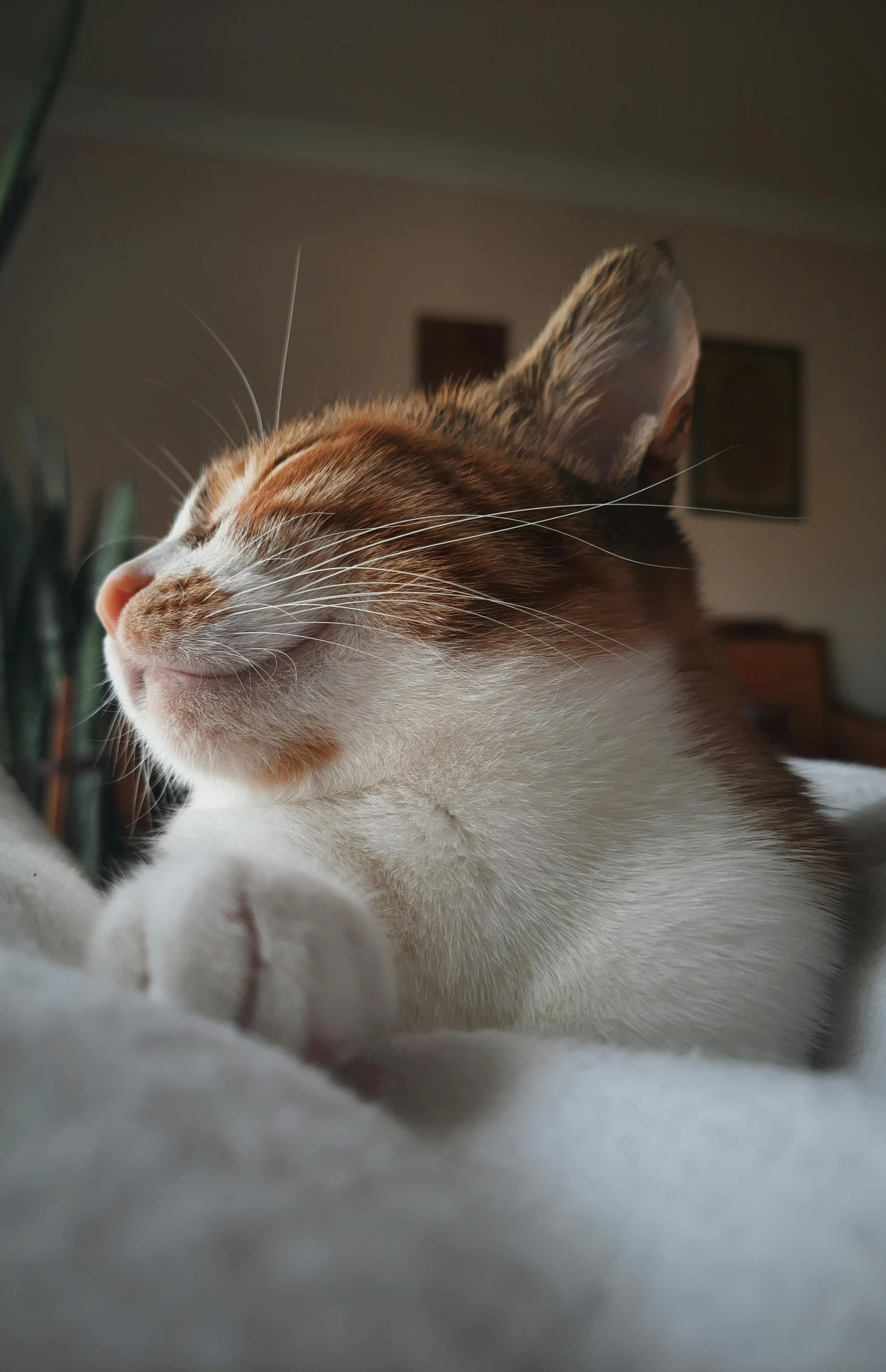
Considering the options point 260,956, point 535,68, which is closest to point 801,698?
point 535,68

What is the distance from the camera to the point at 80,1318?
156 millimetres

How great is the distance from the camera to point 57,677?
1216 mm

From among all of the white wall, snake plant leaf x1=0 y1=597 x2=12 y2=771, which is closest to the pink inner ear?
snake plant leaf x1=0 y1=597 x2=12 y2=771

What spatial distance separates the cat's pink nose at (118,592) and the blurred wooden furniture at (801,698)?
6.01 feet

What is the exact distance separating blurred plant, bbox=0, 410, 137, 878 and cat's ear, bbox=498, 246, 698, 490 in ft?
2.62

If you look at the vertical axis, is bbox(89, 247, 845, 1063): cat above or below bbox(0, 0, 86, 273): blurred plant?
below

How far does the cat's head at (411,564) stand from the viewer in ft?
1.43

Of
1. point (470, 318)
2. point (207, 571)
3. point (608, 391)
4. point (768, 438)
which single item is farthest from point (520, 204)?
point (207, 571)

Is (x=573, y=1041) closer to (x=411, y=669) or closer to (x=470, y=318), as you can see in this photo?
Answer: (x=411, y=669)

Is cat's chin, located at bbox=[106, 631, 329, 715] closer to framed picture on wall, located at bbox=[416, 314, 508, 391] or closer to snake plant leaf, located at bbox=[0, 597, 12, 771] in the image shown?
snake plant leaf, located at bbox=[0, 597, 12, 771]

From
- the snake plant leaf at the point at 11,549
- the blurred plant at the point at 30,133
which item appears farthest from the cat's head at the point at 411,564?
the blurred plant at the point at 30,133

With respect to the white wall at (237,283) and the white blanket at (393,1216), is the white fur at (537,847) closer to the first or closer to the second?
the white blanket at (393,1216)

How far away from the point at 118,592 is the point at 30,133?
107 cm

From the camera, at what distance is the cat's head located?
436 millimetres
